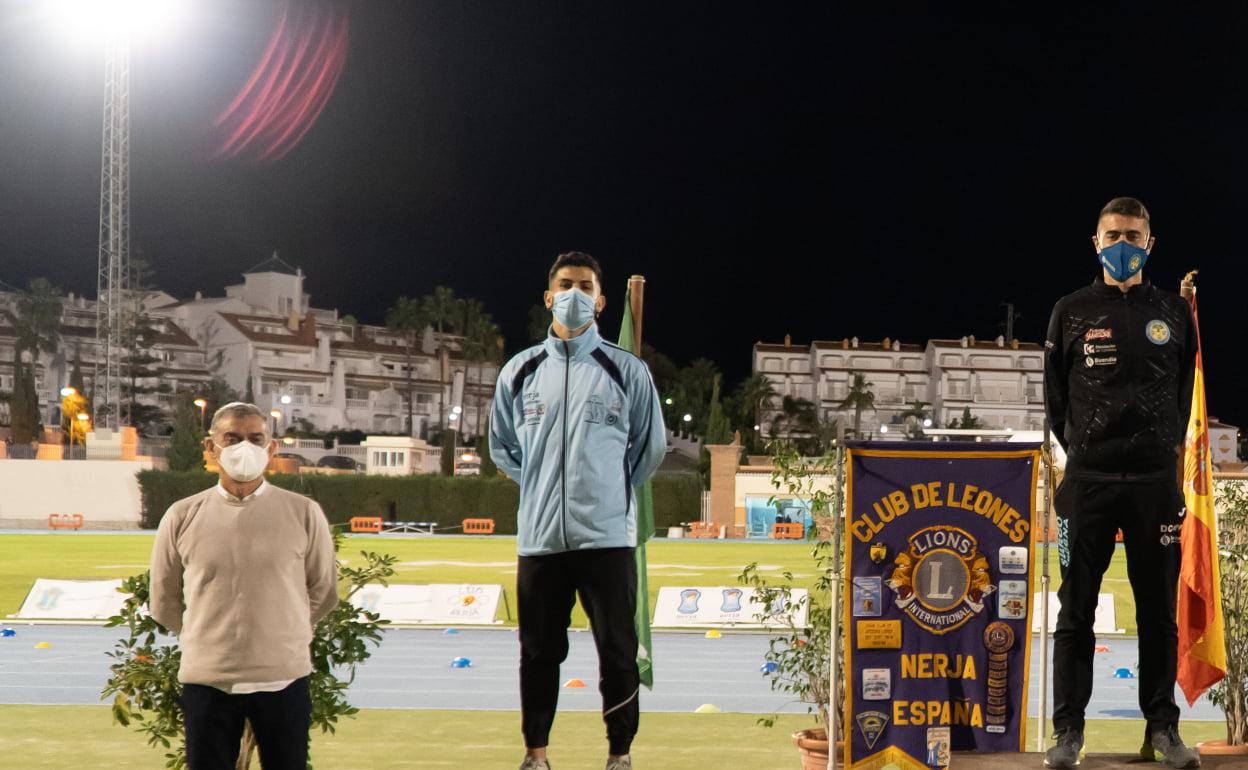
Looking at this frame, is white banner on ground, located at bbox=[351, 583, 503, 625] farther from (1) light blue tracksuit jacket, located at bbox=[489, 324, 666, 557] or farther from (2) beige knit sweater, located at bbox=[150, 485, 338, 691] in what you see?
(2) beige knit sweater, located at bbox=[150, 485, 338, 691]

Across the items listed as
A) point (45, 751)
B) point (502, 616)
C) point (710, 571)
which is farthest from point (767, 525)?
point (45, 751)

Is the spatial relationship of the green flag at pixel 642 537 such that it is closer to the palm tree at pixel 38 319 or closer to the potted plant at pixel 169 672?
the potted plant at pixel 169 672

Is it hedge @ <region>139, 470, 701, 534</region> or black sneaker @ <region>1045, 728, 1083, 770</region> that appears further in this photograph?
hedge @ <region>139, 470, 701, 534</region>

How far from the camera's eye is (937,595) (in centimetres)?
503

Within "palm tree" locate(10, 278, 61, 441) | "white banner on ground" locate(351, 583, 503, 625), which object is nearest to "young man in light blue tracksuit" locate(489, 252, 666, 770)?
"white banner on ground" locate(351, 583, 503, 625)

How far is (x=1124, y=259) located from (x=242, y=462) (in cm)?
312

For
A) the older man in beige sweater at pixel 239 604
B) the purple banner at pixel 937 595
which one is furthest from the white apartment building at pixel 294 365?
the older man in beige sweater at pixel 239 604

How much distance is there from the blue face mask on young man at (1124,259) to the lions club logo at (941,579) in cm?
110

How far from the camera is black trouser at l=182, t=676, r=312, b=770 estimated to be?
4016 mm

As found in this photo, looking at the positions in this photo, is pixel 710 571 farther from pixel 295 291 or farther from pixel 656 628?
pixel 295 291

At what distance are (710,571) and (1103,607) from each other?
9.47m

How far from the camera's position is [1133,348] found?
4.78 m

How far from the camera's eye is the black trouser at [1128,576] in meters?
4.74

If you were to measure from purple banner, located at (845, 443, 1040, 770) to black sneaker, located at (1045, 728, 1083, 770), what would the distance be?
15.3 inches
